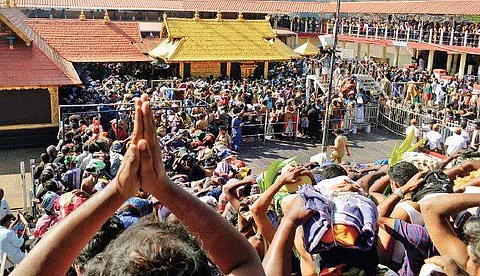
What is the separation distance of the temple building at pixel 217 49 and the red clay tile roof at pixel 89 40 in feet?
4.89

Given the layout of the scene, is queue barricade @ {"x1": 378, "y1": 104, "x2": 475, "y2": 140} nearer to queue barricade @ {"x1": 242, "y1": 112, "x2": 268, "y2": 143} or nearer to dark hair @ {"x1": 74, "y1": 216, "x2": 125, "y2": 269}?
queue barricade @ {"x1": 242, "y1": 112, "x2": 268, "y2": 143}

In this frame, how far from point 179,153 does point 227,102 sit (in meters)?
7.62

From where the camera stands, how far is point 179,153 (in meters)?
9.16

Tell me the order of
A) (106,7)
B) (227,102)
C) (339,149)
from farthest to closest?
1. (106,7)
2. (227,102)
3. (339,149)

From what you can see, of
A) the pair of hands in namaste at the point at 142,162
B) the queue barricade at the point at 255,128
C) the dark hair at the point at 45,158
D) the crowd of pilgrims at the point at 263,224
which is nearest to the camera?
the crowd of pilgrims at the point at 263,224

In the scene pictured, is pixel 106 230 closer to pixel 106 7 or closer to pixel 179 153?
pixel 179 153

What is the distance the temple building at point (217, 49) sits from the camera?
23.7 meters

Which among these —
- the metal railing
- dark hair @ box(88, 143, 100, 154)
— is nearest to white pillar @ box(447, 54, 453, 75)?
the metal railing

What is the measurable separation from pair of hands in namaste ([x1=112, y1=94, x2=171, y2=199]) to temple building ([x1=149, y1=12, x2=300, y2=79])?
21451 millimetres

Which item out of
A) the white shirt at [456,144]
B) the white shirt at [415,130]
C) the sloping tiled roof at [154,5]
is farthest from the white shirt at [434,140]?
the sloping tiled roof at [154,5]

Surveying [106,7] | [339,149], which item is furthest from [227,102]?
[106,7]

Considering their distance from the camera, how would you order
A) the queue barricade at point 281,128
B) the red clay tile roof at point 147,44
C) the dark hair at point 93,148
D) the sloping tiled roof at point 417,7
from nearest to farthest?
1. the dark hair at point 93,148
2. the queue barricade at point 281,128
3. the red clay tile roof at point 147,44
4. the sloping tiled roof at point 417,7

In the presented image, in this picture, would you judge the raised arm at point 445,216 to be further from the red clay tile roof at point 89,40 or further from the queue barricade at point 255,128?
the red clay tile roof at point 89,40

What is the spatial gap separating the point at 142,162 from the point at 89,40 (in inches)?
890
